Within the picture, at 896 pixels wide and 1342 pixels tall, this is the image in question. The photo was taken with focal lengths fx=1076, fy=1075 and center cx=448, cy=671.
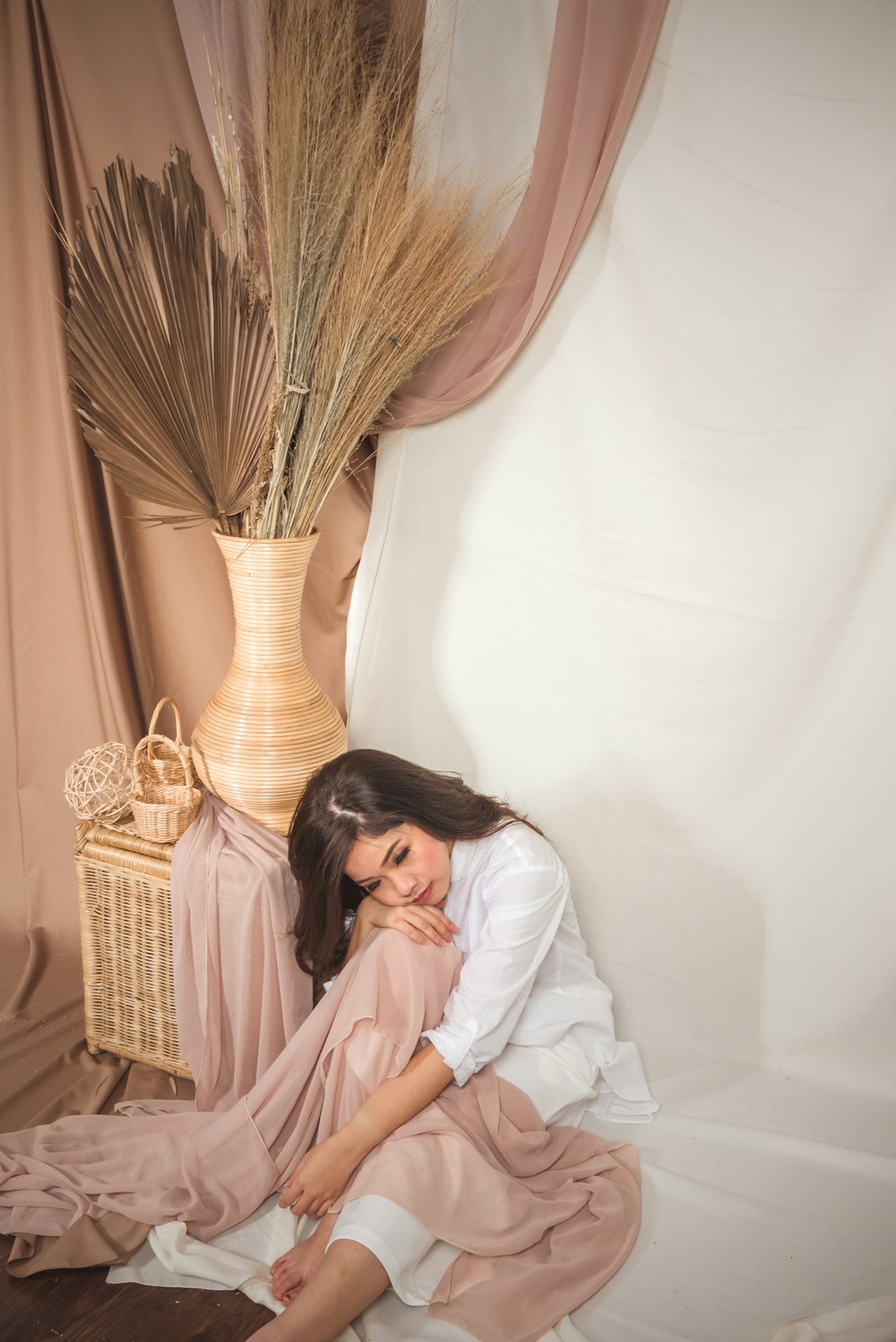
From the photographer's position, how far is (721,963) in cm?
208

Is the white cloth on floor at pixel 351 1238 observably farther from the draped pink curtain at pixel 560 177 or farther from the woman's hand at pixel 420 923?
the draped pink curtain at pixel 560 177

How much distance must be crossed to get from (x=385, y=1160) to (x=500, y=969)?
34 cm

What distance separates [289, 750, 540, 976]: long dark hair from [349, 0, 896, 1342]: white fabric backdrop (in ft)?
1.33

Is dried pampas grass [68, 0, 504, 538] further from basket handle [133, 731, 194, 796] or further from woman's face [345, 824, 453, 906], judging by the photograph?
woman's face [345, 824, 453, 906]

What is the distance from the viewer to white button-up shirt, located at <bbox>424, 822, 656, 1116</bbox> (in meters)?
1.72

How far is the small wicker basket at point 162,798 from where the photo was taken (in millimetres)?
1939

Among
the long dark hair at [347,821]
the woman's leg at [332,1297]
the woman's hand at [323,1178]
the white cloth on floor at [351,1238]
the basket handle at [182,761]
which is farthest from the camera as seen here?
the basket handle at [182,761]

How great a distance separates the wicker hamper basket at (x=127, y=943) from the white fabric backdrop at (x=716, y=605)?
697 millimetres

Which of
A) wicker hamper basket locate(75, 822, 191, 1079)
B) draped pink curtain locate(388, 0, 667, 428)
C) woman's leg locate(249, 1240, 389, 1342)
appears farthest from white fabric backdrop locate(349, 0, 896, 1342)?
wicker hamper basket locate(75, 822, 191, 1079)

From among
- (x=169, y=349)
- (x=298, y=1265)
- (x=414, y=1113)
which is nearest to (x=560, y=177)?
(x=169, y=349)

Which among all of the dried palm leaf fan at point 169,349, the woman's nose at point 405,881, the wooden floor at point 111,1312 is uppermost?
the dried palm leaf fan at point 169,349

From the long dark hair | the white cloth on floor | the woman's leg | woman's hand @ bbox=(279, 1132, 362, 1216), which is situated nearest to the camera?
the woman's leg

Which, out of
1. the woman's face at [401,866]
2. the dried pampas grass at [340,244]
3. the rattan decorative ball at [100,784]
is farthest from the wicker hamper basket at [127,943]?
the dried pampas grass at [340,244]

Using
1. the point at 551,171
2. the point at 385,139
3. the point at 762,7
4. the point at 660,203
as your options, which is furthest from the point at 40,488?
the point at 762,7
